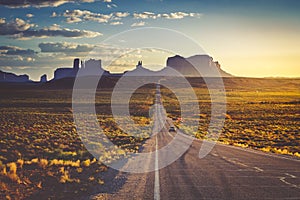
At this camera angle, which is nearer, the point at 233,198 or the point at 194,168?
the point at 233,198

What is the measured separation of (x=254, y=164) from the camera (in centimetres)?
1641

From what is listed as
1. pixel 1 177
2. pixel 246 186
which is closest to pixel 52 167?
pixel 1 177

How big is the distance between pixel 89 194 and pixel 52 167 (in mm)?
5281

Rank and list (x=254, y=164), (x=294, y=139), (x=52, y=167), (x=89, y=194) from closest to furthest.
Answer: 1. (x=89, y=194)
2. (x=52, y=167)
3. (x=254, y=164)
4. (x=294, y=139)

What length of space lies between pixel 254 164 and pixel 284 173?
2.94 m

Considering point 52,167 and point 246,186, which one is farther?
point 52,167

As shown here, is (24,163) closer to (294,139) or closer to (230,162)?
(230,162)

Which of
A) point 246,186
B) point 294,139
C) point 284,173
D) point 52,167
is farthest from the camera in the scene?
point 294,139

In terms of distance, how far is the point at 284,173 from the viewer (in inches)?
531

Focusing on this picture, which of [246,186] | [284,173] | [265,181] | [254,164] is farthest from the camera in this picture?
[254,164]

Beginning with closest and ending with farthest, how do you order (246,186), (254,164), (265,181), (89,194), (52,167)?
(89,194), (246,186), (265,181), (52,167), (254,164)

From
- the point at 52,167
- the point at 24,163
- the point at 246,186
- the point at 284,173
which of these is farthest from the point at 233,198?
the point at 24,163

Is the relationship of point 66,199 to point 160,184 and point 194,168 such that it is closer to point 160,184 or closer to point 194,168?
point 160,184

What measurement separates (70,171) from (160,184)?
4519mm
